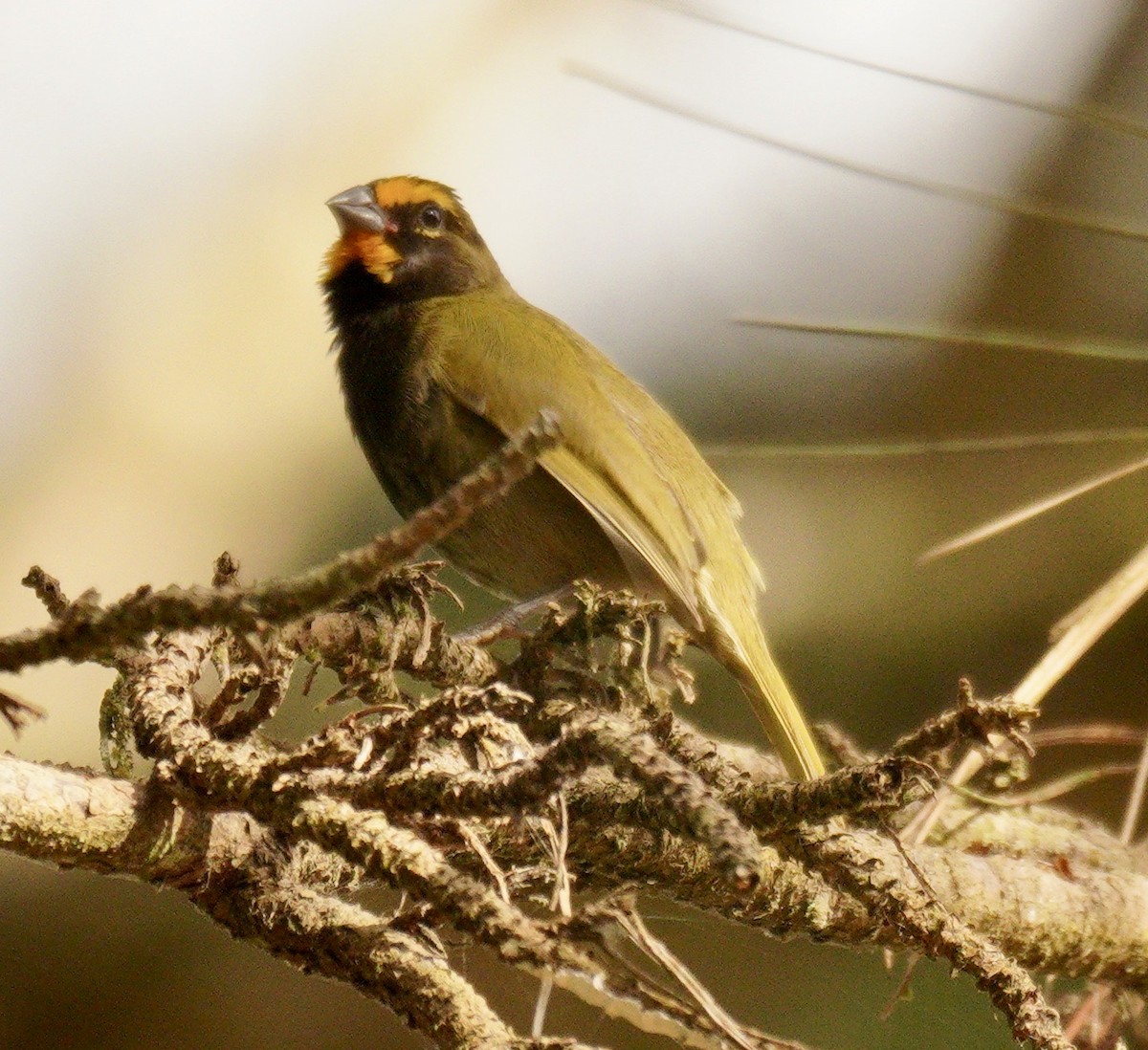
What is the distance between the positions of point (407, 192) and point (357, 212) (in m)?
0.20

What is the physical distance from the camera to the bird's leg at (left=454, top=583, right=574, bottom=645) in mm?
2568

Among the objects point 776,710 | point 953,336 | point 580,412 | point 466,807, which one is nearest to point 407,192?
point 580,412

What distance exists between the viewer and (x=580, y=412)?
3.63m

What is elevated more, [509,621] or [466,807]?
[466,807]

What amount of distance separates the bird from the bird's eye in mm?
364

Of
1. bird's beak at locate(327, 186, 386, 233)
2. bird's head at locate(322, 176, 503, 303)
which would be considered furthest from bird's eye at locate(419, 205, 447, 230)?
bird's beak at locate(327, 186, 386, 233)

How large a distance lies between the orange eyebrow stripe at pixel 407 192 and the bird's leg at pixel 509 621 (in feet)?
4.58

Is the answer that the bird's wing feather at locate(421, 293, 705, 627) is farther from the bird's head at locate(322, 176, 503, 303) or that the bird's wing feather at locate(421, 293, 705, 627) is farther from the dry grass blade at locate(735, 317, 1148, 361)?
the dry grass blade at locate(735, 317, 1148, 361)

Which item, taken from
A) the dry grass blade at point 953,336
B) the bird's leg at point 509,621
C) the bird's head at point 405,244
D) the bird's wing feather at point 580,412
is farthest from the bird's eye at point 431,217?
the dry grass blade at point 953,336

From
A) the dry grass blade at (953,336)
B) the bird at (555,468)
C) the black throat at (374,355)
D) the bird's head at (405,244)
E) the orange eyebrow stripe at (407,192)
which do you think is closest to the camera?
the dry grass blade at (953,336)

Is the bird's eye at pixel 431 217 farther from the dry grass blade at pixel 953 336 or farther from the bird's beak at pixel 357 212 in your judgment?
the dry grass blade at pixel 953 336

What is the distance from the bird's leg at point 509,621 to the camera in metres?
2.57

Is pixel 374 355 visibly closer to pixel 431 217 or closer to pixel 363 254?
pixel 363 254

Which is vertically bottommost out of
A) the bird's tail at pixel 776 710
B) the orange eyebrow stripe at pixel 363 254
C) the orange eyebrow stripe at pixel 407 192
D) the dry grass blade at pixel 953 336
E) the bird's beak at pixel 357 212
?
the bird's tail at pixel 776 710
